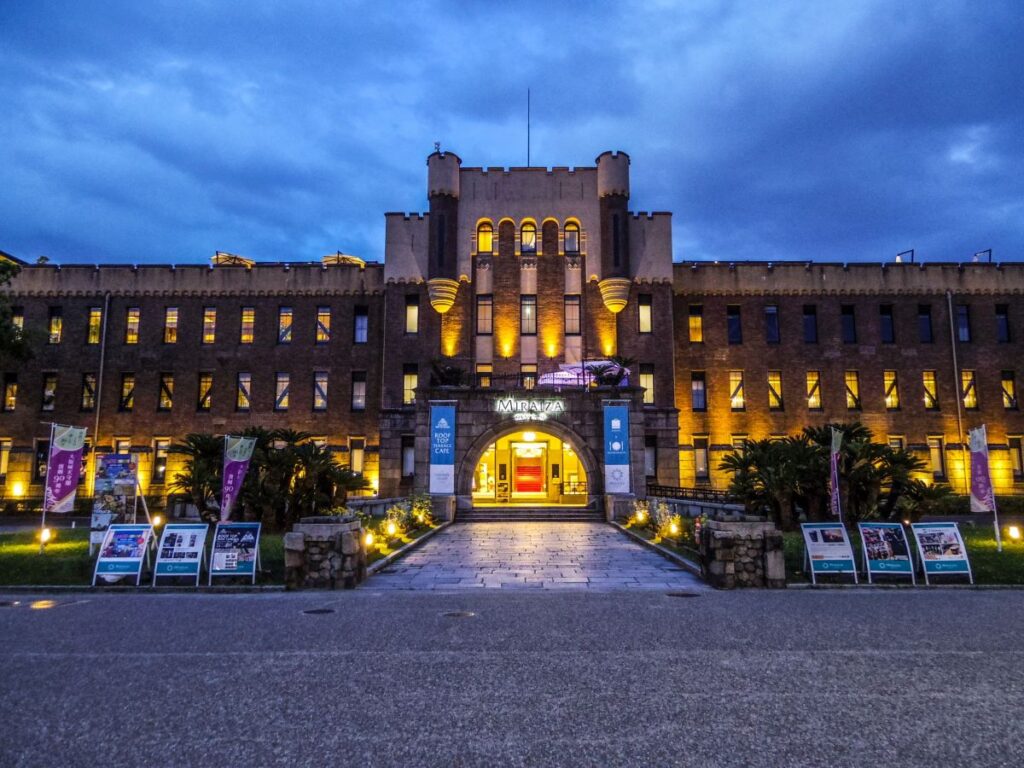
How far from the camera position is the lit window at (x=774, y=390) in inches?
1356

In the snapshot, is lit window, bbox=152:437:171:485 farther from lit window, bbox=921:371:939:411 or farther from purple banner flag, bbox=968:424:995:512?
lit window, bbox=921:371:939:411

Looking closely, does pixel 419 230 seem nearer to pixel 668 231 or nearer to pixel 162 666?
pixel 668 231

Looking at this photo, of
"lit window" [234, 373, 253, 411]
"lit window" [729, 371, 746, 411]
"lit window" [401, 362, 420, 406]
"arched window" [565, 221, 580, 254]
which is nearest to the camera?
"lit window" [401, 362, 420, 406]

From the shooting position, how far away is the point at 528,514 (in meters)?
25.8

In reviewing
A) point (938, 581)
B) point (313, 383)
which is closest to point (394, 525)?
point (938, 581)

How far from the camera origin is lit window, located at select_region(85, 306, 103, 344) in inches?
→ 1385

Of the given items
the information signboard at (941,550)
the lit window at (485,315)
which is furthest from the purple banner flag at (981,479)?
the lit window at (485,315)

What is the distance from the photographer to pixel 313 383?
34.9m

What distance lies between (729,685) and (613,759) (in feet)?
7.13

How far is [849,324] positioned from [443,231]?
23.7m

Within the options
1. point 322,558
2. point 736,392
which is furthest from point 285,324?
point 322,558

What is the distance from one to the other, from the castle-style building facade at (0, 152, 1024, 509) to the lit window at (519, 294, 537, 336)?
77 millimetres

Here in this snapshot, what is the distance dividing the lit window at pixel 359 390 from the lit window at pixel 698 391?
18.4 meters

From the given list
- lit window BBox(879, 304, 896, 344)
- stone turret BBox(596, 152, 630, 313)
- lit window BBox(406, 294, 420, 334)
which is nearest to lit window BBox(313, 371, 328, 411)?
lit window BBox(406, 294, 420, 334)
